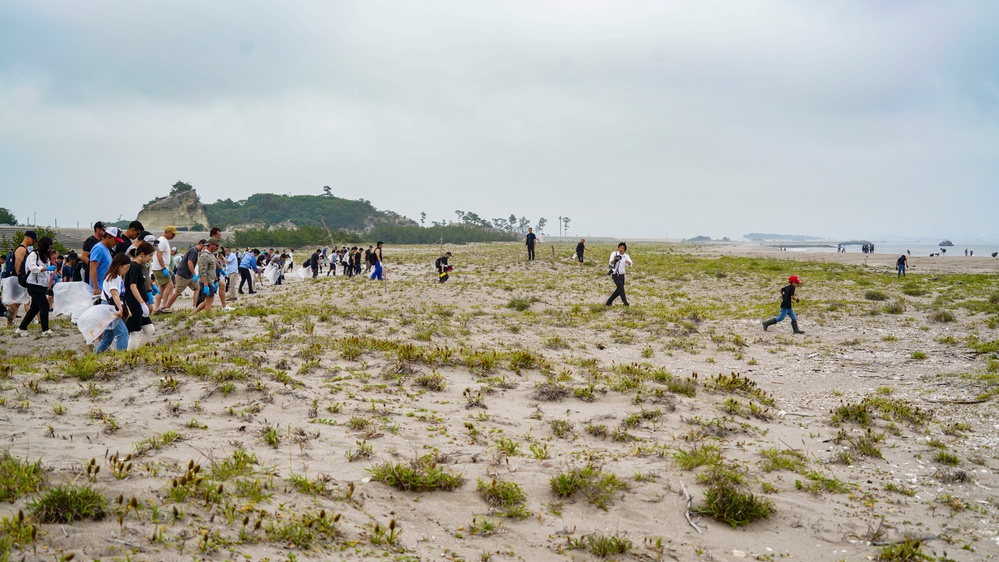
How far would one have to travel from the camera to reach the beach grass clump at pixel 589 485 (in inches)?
189

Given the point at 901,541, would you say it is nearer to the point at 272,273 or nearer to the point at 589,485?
the point at 589,485

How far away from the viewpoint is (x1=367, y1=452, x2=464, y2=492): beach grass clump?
15.6 feet

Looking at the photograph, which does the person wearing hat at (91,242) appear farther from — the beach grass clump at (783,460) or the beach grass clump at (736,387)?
the beach grass clump at (783,460)

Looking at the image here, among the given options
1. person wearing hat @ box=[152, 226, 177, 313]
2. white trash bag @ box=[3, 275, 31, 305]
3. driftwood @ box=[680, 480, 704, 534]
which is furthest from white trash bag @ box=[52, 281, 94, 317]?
driftwood @ box=[680, 480, 704, 534]

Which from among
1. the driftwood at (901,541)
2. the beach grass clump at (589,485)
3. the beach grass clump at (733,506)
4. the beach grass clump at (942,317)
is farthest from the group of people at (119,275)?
the beach grass clump at (942,317)

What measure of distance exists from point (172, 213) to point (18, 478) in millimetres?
92214

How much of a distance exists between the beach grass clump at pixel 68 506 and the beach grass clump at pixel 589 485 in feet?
10.7

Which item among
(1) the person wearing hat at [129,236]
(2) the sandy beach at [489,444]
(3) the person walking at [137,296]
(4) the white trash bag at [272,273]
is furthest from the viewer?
(4) the white trash bag at [272,273]

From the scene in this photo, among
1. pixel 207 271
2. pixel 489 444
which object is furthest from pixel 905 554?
pixel 207 271

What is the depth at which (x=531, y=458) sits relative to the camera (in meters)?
5.55

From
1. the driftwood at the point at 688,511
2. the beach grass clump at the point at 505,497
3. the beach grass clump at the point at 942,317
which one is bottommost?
the driftwood at the point at 688,511

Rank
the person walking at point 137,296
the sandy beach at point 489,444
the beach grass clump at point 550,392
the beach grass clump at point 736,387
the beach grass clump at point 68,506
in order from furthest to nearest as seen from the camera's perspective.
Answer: the beach grass clump at point 736,387, the person walking at point 137,296, the beach grass clump at point 550,392, the sandy beach at point 489,444, the beach grass clump at point 68,506

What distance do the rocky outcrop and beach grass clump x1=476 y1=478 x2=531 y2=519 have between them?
88.4m

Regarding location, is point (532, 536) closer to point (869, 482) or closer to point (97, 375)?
point (869, 482)
